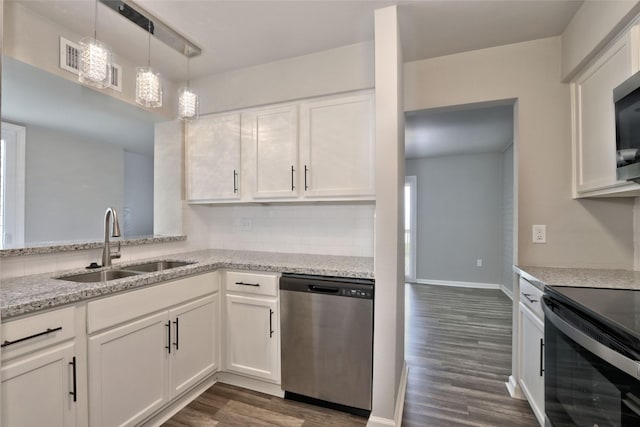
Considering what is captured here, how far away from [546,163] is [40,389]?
3.04 m

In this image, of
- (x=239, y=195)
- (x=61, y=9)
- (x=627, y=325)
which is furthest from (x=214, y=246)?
(x=627, y=325)

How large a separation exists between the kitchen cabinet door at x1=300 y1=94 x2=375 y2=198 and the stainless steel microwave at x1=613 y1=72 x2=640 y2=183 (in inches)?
49.9

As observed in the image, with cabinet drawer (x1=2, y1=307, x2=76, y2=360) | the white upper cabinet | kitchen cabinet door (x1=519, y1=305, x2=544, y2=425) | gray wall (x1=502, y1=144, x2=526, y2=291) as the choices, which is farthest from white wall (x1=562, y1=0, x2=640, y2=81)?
gray wall (x1=502, y1=144, x2=526, y2=291)

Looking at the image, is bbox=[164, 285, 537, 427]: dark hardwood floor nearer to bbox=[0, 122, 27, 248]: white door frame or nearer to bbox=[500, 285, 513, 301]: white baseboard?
bbox=[500, 285, 513, 301]: white baseboard

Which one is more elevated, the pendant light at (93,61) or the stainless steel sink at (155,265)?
the pendant light at (93,61)

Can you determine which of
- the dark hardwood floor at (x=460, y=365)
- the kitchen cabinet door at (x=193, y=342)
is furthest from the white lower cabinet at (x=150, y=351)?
the dark hardwood floor at (x=460, y=365)

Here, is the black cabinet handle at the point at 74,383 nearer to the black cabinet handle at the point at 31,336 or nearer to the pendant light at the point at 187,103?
the black cabinet handle at the point at 31,336

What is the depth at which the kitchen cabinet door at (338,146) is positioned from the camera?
223cm

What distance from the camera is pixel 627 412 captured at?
97 centimetres

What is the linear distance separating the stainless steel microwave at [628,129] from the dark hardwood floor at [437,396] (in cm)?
156

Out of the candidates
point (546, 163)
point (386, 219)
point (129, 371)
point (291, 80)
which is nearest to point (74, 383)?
point (129, 371)

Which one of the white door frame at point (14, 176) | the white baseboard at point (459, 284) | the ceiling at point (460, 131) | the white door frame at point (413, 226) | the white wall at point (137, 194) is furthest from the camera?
the white door frame at point (413, 226)

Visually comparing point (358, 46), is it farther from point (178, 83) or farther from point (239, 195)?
point (178, 83)

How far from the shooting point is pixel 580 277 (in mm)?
1758
